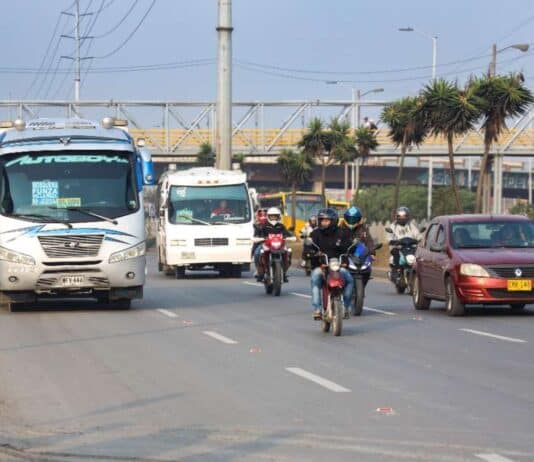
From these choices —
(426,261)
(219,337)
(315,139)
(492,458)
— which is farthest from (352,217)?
(315,139)

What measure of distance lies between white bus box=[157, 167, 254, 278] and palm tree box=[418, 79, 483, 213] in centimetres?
1098

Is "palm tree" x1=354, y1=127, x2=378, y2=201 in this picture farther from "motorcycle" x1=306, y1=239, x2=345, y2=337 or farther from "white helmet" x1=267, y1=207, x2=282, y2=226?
"motorcycle" x1=306, y1=239, x2=345, y2=337

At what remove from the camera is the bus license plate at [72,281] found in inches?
850

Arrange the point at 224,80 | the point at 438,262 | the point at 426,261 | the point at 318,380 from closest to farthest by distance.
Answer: the point at 318,380 < the point at 438,262 < the point at 426,261 < the point at 224,80

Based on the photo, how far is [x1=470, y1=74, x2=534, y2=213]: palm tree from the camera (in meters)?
43.7

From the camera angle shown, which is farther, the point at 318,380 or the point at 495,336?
the point at 495,336

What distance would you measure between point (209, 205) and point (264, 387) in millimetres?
23750

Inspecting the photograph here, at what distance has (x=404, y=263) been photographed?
27.6m

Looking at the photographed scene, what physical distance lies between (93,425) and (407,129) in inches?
1823

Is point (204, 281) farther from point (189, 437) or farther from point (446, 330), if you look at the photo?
point (189, 437)

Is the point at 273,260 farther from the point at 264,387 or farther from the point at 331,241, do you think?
the point at 264,387

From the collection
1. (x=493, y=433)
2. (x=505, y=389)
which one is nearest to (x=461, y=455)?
(x=493, y=433)

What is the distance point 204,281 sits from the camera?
1369 inches

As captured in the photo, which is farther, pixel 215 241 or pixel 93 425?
pixel 215 241
